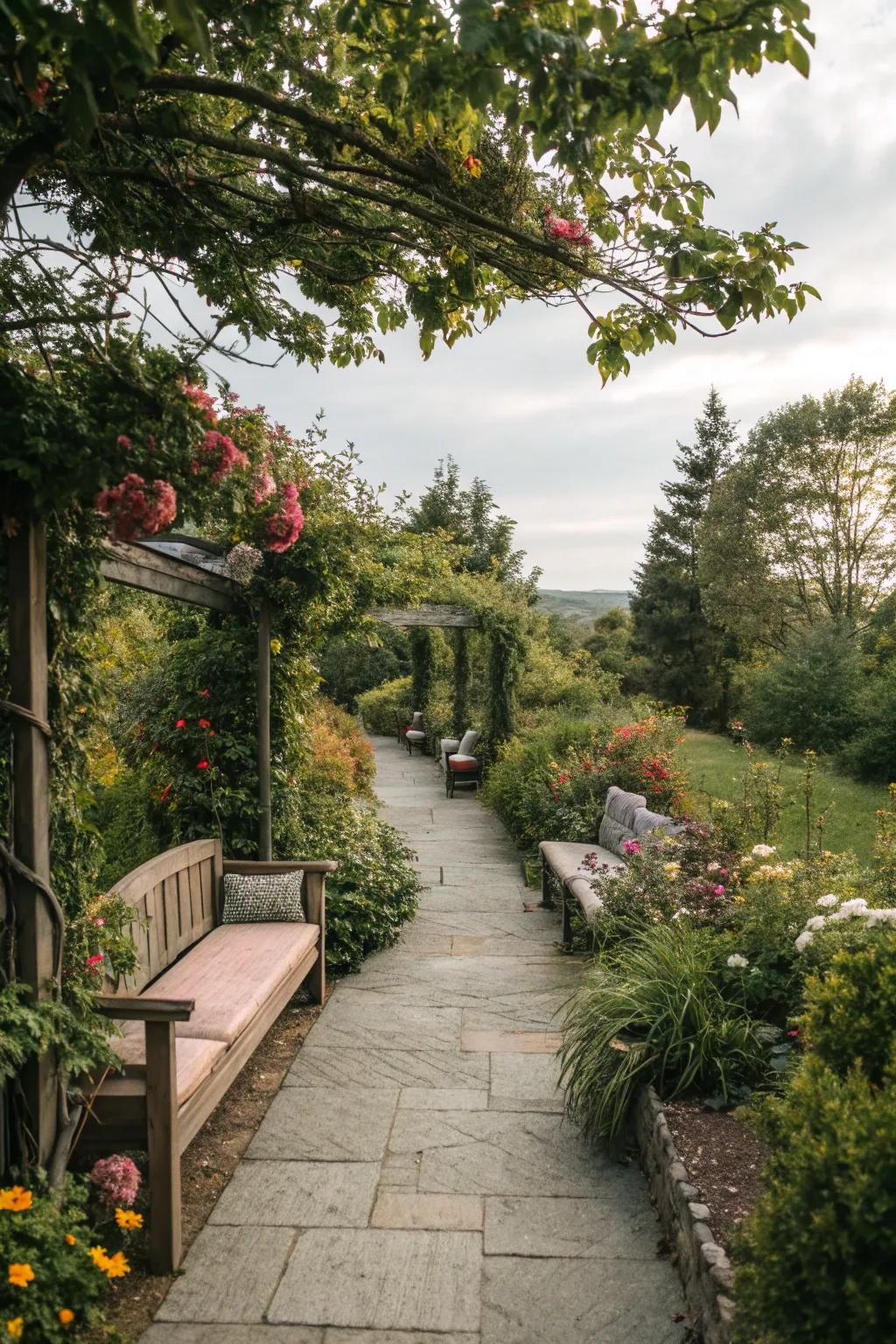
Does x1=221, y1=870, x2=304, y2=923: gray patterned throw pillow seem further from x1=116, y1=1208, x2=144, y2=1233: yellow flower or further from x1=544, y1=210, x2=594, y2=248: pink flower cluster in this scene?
x1=544, y1=210, x2=594, y2=248: pink flower cluster

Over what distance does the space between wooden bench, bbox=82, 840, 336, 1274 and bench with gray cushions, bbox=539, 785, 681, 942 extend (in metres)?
1.85

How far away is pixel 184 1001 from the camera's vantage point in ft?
9.34

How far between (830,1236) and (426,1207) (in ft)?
6.35

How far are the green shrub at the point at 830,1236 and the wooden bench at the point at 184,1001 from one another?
174 centimetres

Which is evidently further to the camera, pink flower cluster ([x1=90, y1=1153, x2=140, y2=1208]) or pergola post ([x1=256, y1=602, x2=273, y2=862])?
pergola post ([x1=256, y1=602, x2=273, y2=862])

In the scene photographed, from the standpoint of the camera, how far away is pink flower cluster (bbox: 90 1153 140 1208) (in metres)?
2.85

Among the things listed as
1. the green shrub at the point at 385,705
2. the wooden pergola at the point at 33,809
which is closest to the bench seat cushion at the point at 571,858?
the wooden pergola at the point at 33,809

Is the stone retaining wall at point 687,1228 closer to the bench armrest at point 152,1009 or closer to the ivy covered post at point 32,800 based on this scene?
the bench armrest at point 152,1009

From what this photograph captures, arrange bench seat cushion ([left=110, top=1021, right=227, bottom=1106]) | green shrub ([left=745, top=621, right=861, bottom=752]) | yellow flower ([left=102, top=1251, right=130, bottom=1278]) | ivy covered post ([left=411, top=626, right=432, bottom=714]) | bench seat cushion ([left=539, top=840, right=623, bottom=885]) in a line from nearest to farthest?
1. yellow flower ([left=102, top=1251, right=130, bottom=1278])
2. bench seat cushion ([left=110, top=1021, right=227, bottom=1106])
3. bench seat cushion ([left=539, top=840, right=623, bottom=885])
4. green shrub ([left=745, top=621, right=861, bottom=752])
5. ivy covered post ([left=411, top=626, right=432, bottom=714])

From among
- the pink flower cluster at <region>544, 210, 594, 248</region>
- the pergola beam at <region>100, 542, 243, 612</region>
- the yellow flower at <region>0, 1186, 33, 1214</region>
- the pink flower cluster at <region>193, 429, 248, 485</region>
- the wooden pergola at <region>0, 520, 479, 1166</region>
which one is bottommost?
the yellow flower at <region>0, 1186, 33, 1214</region>

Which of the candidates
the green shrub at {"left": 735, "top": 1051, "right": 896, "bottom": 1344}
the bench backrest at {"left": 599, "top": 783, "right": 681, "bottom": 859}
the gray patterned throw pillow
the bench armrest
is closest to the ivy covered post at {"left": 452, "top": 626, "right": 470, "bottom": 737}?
the bench backrest at {"left": 599, "top": 783, "right": 681, "bottom": 859}

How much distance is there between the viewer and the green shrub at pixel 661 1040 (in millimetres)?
3566

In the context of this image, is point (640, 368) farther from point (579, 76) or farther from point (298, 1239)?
point (298, 1239)

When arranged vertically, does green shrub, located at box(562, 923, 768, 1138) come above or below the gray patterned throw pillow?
below
